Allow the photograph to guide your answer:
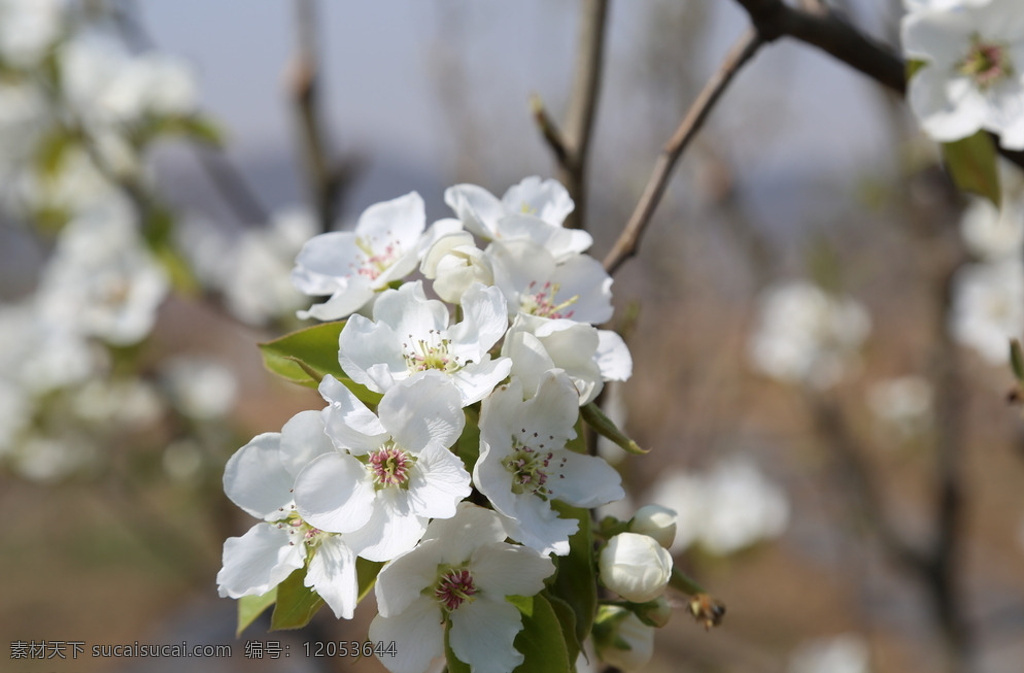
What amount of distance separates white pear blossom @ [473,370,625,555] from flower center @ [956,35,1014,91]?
57 cm

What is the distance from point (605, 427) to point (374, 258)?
289 millimetres

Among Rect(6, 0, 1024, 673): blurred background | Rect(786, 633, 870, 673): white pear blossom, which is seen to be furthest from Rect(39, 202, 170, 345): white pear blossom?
Rect(786, 633, 870, 673): white pear blossom

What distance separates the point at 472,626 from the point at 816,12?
64 centimetres

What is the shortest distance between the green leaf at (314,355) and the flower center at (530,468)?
10 cm

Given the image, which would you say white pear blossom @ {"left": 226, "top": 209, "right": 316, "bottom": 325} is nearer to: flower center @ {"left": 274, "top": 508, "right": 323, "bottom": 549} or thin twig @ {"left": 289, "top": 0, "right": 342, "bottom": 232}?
thin twig @ {"left": 289, "top": 0, "right": 342, "bottom": 232}

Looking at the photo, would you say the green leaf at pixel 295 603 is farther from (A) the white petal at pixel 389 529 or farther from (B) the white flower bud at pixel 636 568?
(B) the white flower bud at pixel 636 568

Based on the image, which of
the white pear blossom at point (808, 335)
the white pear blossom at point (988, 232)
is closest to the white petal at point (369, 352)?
the white pear blossom at point (988, 232)

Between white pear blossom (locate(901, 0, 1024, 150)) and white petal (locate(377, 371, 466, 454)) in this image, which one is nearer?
white petal (locate(377, 371, 466, 454))

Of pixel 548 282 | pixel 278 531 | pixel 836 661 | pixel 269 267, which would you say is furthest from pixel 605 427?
pixel 836 661

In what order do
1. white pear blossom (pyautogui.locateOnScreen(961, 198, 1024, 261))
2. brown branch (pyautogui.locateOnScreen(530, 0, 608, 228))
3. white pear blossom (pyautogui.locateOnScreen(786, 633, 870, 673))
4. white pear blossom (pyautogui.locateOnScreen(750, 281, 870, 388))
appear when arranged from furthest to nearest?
1. white pear blossom (pyautogui.locateOnScreen(786, 633, 870, 673))
2. white pear blossom (pyautogui.locateOnScreen(750, 281, 870, 388))
3. white pear blossom (pyautogui.locateOnScreen(961, 198, 1024, 261))
4. brown branch (pyautogui.locateOnScreen(530, 0, 608, 228))

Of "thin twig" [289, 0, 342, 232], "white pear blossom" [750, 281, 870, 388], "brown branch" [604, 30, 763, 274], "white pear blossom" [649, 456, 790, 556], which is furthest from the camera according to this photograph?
"white pear blossom" [750, 281, 870, 388]

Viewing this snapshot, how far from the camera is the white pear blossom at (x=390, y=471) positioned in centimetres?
53

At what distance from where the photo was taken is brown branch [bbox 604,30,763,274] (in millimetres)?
738

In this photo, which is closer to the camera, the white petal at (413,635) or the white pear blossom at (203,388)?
the white petal at (413,635)
